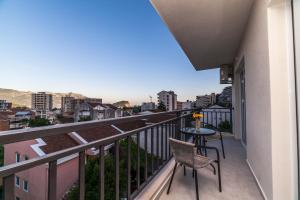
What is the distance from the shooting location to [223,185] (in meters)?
2.16

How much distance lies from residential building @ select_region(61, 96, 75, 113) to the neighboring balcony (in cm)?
2694

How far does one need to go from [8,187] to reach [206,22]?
121 inches

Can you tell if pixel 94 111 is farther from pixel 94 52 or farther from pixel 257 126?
pixel 257 126

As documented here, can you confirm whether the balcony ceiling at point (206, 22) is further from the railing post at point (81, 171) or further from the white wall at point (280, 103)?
the railing post at point (81, 171)

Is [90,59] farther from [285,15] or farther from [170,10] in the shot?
[285,15]

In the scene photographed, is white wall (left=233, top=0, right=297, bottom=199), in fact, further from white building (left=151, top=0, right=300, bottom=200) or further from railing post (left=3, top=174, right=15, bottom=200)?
railing post (left=3, top=174, right=15, bottom=200)

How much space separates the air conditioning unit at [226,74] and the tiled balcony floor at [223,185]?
2.90 meters

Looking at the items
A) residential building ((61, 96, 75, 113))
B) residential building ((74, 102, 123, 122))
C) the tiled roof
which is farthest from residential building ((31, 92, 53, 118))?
the tiled roof

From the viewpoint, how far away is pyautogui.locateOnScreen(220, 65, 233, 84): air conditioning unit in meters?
5.07

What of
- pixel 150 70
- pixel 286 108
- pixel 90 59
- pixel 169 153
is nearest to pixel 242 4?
pixel 286 108

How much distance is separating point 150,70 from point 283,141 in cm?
1379

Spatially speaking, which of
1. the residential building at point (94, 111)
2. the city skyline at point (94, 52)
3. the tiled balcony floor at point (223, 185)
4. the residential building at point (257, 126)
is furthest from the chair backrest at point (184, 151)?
the residential building at point (94, 111)

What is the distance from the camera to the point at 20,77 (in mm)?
13641

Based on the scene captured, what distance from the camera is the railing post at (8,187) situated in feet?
1.88
